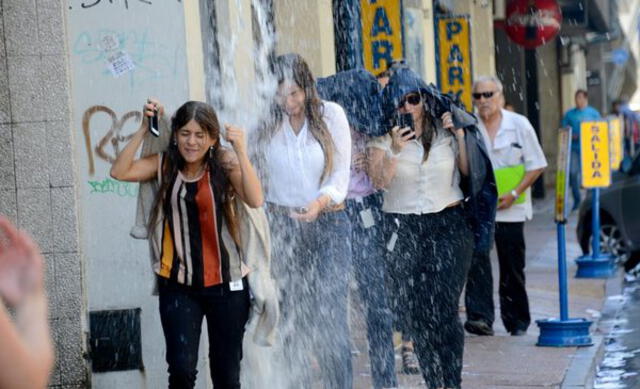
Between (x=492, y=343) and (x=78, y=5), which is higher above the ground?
(x=78, y=5)

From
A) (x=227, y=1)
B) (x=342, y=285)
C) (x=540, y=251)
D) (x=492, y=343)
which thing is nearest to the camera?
(x=342, y=285)

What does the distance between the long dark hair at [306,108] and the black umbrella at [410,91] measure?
51 cm

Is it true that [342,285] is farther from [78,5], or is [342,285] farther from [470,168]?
[78,5]

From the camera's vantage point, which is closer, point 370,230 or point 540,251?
point 370,230

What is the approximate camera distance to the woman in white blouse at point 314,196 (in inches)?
287

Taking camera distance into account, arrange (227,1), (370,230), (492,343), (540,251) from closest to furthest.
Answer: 1. (370,230)
2. (227,1)
3. (492,343)
4. (540,251)

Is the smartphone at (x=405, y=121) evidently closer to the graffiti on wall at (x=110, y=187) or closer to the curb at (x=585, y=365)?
the graffiti on wall at (x=110, y=187)

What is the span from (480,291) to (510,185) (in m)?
0.80

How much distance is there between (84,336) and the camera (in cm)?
776

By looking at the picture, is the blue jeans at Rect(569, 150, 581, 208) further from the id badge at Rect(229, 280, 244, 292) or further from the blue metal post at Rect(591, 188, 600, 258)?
the id badge at Rect(229, 280, 244, 292)

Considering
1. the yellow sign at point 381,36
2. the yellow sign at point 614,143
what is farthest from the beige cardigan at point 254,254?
the yellow sign at point 614,143

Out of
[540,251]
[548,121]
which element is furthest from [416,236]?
[548,121]

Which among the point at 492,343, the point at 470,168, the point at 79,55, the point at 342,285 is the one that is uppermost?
the point at 79,55

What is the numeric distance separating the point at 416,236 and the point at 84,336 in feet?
6.17
